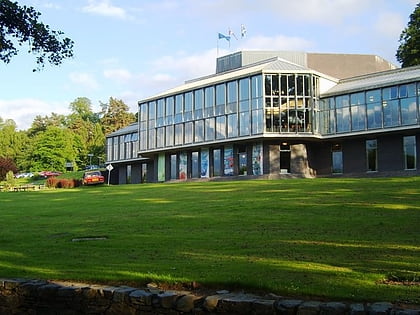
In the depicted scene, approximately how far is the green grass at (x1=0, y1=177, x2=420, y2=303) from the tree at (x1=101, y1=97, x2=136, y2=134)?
94.0 metres

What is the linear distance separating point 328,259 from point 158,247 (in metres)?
4.49

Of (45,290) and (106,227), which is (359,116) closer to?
(106,227)

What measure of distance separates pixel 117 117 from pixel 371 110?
261 ft

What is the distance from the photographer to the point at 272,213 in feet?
61.3

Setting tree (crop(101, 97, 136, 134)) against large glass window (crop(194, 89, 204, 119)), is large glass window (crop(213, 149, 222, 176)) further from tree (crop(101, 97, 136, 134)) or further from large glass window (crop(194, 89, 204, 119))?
tree (crop(101, 97, 136, 134))

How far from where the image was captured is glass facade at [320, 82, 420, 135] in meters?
44.7

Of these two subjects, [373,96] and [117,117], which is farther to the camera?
[117,117]

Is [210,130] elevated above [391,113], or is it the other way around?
[391,113]

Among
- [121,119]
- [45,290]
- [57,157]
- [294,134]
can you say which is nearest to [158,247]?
[45,290]

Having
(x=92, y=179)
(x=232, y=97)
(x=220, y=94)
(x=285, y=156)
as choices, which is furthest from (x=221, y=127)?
(x=92, y=179)

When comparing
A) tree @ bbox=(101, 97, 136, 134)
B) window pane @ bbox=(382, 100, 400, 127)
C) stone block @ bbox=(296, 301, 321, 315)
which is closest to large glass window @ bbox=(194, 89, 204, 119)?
window pane @ bbox=(382, 100, 400, 127)

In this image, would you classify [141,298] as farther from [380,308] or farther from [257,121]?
[257,121]

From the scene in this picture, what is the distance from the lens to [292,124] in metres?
49.2

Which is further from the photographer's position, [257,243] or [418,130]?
[418,130]
